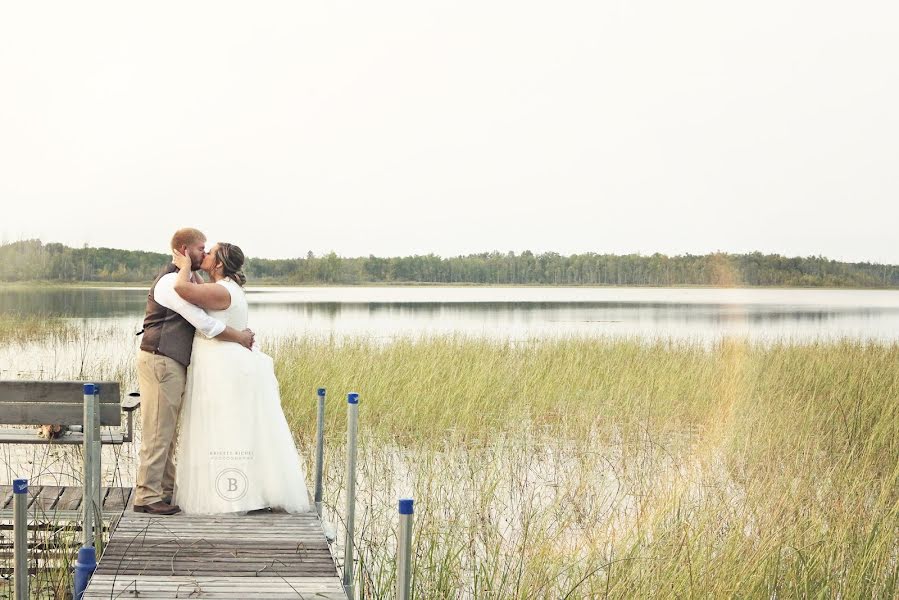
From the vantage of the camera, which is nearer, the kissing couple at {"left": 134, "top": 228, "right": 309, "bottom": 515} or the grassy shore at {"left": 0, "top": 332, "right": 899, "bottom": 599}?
the grassy shore at {"left": 0, "top": 332, "right": 899, "bottom": 599}

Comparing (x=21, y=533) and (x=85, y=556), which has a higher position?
(x=21, y=533)

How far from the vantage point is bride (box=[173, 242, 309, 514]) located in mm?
5523

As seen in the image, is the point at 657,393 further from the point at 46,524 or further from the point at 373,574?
the point at 46,524

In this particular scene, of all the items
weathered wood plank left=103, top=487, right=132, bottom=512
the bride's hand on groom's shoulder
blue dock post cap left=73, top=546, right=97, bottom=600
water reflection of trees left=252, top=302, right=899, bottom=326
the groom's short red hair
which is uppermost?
the groom's short red hair

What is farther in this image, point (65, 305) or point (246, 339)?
point (65, 305)

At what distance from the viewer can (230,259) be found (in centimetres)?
577

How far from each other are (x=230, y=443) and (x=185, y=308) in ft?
3.03

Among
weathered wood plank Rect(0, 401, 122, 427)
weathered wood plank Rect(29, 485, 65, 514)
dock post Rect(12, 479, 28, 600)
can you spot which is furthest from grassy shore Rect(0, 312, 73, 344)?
dock post Rect(12, 479, 28, 600)

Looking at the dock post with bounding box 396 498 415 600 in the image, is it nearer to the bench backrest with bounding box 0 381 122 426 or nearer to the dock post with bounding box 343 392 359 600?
the dock post with bounding box 343 392 359 600

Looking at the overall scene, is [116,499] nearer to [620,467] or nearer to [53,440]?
[53,440]

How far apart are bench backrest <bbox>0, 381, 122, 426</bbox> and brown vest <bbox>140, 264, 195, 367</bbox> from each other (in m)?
0.44

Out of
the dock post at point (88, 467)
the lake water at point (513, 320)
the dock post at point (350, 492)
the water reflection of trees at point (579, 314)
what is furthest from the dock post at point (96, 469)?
the water reflection of trees at point (579, 314)

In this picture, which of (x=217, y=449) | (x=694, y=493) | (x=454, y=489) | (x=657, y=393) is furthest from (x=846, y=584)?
(x=657, y=393)

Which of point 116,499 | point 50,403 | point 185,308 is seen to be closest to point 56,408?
point 50,403
